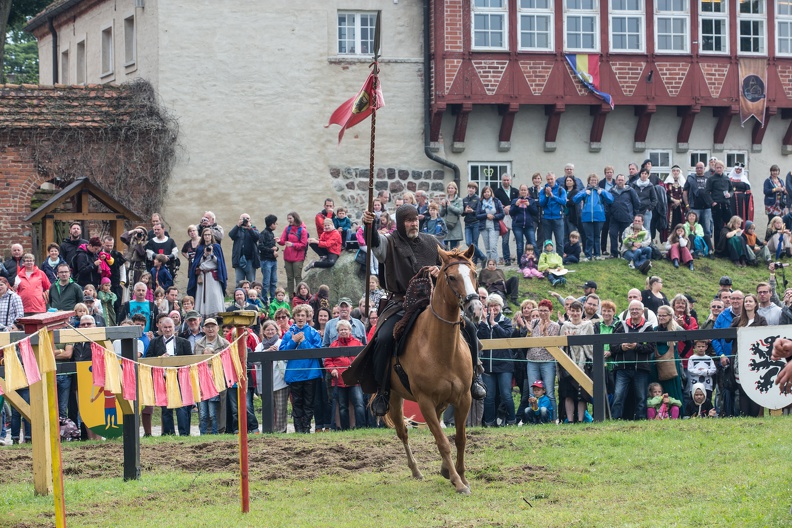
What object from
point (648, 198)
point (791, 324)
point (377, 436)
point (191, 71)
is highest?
point (191, 71)

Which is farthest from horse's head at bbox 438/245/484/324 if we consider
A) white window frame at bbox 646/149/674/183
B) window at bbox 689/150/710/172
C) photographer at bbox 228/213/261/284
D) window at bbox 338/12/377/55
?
window at bbox 689/150/710/172

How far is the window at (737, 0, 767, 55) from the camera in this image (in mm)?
34750

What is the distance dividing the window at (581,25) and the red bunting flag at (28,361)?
25.4 meters

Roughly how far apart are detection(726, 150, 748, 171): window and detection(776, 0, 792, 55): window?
294cm

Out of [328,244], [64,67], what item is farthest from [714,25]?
[64,67]

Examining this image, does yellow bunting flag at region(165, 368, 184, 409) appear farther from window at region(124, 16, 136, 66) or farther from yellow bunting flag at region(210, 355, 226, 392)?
window at region(124, 16, 136, 66)

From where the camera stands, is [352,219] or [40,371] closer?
[40,371]

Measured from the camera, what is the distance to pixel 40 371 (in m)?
10.2

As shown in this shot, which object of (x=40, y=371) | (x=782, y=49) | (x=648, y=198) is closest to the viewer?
(x=40, y=371)

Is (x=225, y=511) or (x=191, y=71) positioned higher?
(x=191, y=71)

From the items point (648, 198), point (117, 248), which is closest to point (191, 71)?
point (117, 248)

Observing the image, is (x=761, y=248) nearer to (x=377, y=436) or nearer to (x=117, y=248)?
(x=117, y=248)

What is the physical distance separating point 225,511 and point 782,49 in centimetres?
2792

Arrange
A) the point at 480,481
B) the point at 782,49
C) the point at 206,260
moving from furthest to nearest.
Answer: the point at 782,49, the point at 206,260, the point at 480,481
